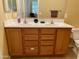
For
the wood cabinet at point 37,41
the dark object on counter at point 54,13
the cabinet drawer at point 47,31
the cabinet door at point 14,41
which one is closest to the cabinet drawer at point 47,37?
the wood cabinet at point 37,41

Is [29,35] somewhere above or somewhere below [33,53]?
above

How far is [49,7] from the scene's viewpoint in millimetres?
2994

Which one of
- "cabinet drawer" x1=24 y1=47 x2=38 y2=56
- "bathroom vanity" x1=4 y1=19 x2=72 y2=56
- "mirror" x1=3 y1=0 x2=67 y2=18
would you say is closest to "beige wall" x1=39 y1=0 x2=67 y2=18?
"mirror" x1=3 y1=0 x2=67 y2=18

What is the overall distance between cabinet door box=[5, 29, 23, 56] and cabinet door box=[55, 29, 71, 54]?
917mm

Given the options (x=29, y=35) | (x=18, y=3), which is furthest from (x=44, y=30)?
(x=18, y=3)

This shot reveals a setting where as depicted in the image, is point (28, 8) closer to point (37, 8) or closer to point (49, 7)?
point (37, 8)

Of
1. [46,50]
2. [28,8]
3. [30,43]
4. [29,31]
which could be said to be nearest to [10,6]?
[28,8]

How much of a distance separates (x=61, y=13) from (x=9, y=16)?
1.43 metres

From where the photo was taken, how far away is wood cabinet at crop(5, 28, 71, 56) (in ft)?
8.44

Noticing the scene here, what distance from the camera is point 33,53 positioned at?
9.08 ft

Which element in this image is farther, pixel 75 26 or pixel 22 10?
pixel 75 26

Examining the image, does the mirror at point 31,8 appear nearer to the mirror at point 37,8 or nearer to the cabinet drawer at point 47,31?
the mirror at point 37,8

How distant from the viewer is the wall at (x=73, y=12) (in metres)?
3.03

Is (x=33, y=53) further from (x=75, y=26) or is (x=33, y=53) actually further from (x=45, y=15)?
(x=75, y=26)
